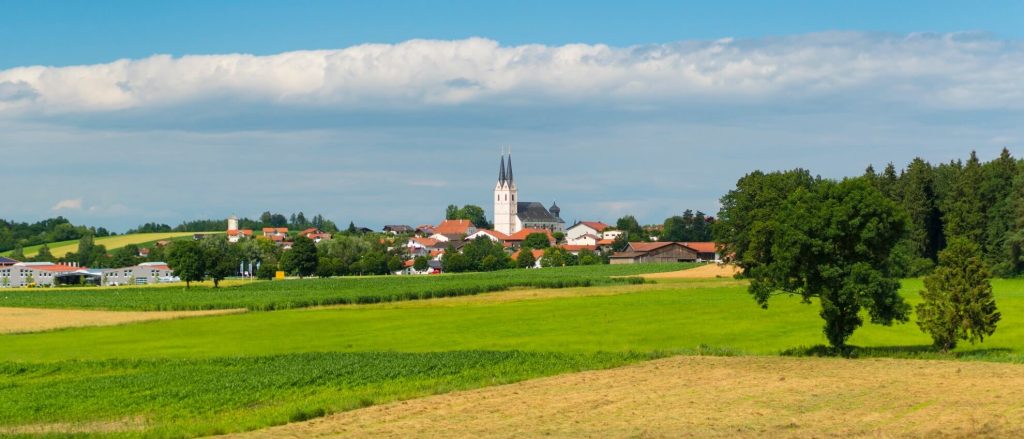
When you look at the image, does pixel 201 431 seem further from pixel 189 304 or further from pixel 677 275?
pixel 677 275

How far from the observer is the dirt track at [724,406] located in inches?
1222


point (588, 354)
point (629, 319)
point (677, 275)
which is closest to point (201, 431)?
point (588, 354)

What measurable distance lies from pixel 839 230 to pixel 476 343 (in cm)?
1992

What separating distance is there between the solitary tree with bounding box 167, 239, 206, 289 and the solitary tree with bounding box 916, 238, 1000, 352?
109m

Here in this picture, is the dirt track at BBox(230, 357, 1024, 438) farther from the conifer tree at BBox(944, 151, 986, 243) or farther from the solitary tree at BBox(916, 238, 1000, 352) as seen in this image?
the conifer tree at BBox(944, 151, 986, 243)

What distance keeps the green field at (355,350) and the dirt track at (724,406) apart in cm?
262

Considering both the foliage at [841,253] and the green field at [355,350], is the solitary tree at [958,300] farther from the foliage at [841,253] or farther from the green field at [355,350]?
the foliage at [841,253]

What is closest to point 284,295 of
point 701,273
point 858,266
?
point 701,273

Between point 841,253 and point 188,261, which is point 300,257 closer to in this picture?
point 188,261

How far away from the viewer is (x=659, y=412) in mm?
34219

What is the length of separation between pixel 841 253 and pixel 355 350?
77.1 ft

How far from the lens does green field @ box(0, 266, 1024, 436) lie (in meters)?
38.6

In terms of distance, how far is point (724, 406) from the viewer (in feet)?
115

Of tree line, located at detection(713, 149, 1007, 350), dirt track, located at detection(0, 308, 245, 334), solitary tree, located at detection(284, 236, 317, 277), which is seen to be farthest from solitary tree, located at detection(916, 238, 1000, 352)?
solitary tree, located at detection(284, 236, 317, 277)
